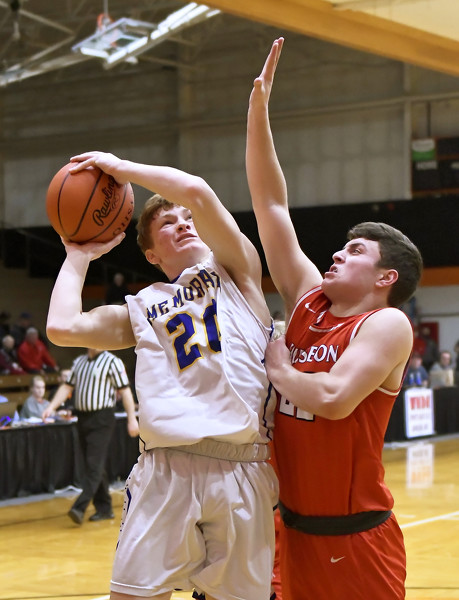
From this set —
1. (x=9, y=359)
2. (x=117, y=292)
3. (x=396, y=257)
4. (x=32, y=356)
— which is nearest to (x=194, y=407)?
(x=396, y=257)

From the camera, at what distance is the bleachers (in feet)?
51.6

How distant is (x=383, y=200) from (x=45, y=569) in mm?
14547

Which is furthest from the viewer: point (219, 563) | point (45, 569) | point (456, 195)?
point (456, 195)

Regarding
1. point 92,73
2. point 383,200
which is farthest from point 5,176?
point 383,200

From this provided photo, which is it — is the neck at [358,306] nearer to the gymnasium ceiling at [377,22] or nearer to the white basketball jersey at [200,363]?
the white basketball jersey at [200,363]

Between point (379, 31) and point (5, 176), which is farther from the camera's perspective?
point (5, 176)

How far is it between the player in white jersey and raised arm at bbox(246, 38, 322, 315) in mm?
248

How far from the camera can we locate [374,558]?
3051 mm

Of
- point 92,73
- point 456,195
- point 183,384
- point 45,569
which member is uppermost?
point 92,73

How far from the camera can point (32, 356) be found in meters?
17.2

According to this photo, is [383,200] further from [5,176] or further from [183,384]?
[183,384]

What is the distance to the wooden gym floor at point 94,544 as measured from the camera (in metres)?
6.58

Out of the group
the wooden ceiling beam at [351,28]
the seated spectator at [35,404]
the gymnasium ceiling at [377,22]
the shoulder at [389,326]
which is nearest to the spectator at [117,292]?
the seated spectator at [35,404]

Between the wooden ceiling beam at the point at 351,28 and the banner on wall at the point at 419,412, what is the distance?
5.93 meters
